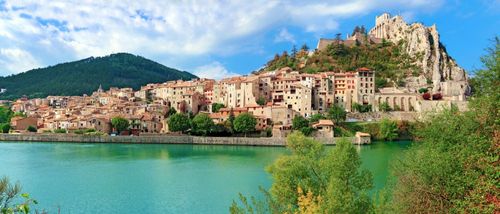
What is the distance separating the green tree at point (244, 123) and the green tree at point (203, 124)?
9.13 ft

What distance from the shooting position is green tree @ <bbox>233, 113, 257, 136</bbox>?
44500 millimetres

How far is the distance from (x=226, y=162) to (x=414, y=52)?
46374 mm

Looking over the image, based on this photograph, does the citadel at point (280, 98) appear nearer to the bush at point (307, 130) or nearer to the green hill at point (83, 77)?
the bush at point (307, 130)

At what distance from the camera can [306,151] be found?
12883 mm

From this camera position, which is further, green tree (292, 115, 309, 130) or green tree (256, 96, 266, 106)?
green tree (256, 96, 266, 106)

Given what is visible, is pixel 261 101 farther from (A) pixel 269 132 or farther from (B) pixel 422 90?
(B) pixel 422 90

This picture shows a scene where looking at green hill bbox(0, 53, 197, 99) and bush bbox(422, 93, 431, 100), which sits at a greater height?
green hill bbox(0, 53, 197, 99)

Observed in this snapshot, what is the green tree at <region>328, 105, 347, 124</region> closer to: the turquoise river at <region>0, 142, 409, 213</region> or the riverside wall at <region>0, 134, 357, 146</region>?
the riverside wall at <region>0, 134, 357, 146</region>

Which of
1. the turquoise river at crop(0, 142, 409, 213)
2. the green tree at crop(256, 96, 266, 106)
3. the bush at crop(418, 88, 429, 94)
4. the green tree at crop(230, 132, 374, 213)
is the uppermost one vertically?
the bush at crop(418, 88, 429, 94)

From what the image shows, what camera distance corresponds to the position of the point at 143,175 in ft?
83.0

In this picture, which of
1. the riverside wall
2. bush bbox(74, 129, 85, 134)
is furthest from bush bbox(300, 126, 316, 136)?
bush bbox(74, 129, 85, 134)

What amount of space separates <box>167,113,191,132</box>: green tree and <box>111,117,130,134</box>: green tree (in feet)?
18.9

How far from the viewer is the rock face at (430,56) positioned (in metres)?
55.9

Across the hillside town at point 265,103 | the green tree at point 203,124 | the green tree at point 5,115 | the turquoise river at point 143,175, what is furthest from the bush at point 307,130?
the green tree at point 5,115
